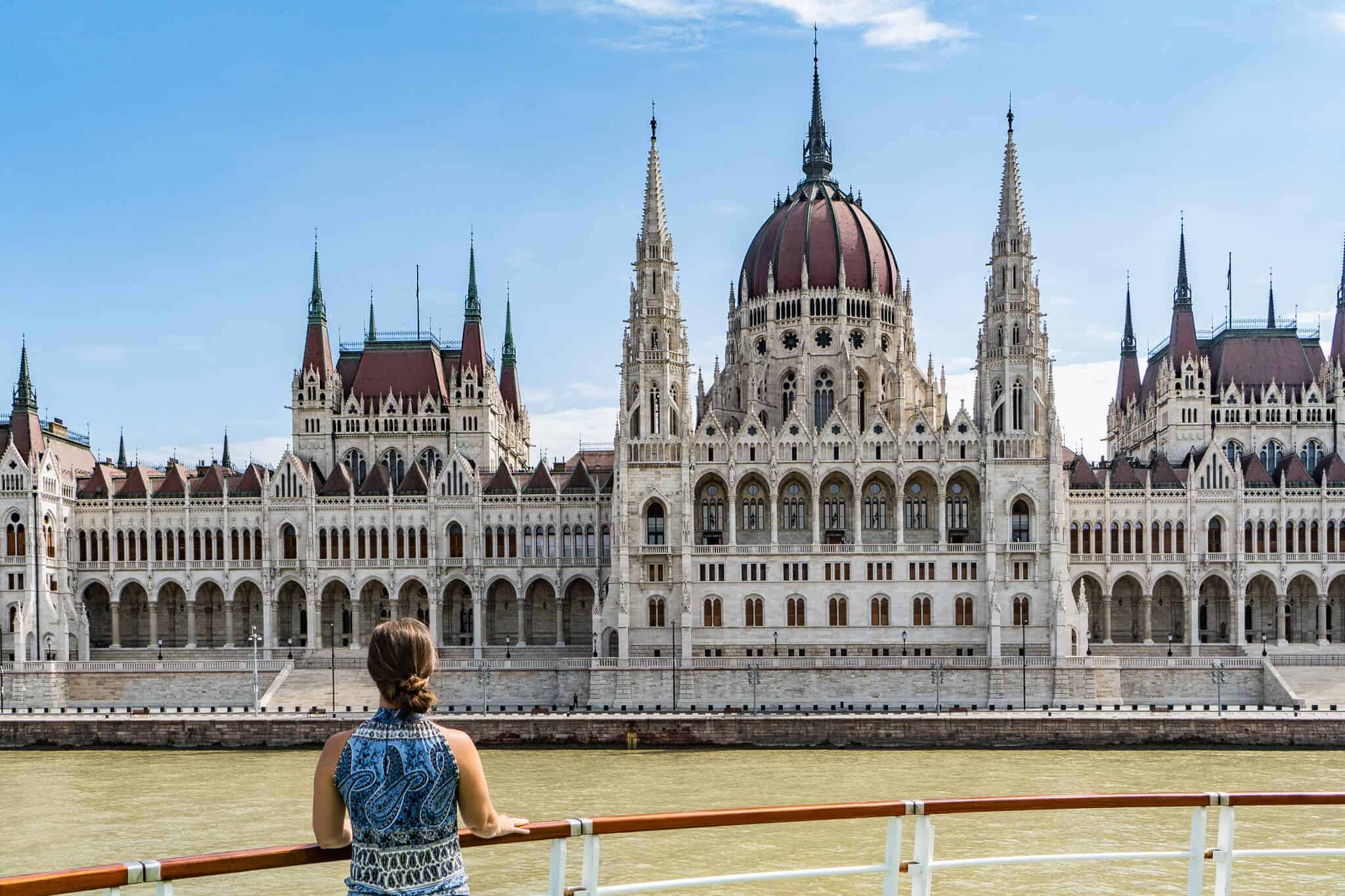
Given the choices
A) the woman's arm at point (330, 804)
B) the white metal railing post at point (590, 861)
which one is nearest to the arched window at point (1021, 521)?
the white metal railing post at point (590, 861)

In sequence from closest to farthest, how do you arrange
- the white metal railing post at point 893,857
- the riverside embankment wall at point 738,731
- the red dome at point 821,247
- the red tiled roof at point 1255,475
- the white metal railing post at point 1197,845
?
the white metal railing post at point 893,857 → the white metal railing post at point 1197,845 → the riverside embankment wall at point 738,731 → the red tiled roof at point 1255,475 → the red dome at point 821,247

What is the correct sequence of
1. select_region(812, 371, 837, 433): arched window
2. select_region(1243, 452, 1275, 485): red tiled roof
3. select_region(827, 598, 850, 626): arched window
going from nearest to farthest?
select_region(827, 598, 850, 626): arched window
select_region(1243, 452, 1275, 485): red tiled roof
select_region(812, 371, 837, 433): arched window

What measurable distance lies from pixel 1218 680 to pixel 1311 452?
28903 millimetres

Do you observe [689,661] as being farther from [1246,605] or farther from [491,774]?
[1246,605]

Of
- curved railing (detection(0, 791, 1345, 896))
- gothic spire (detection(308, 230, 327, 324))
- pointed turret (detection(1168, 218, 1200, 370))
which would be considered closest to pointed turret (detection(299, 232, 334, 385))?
gothic spire (detection(308, 230, 327, 324))

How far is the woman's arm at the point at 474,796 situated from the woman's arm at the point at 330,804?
20.4 inches

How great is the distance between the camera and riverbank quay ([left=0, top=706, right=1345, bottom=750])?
55938mm

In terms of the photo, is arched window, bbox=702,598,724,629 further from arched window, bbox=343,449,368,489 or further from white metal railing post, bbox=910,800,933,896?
white metal railing post, bbox=910,800,933,896

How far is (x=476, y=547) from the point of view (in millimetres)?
81812

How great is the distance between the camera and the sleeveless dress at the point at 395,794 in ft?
21.5

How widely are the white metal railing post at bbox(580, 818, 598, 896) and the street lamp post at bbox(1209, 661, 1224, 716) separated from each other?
5850 centimetres

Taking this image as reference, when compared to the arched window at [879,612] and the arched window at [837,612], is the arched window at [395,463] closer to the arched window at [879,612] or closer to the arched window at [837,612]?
the arched window at [837,612]

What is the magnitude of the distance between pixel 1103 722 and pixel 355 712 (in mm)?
32729

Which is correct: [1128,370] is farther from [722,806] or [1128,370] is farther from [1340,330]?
[722,806]
